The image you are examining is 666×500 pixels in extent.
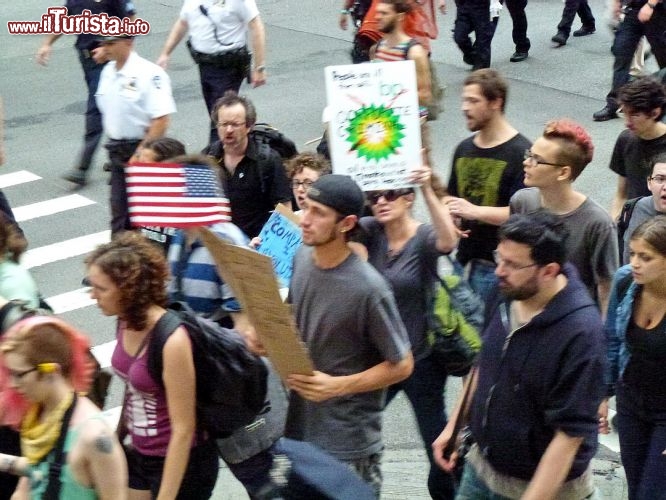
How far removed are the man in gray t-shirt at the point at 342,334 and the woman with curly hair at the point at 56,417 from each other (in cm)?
95

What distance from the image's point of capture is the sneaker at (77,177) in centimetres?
1138

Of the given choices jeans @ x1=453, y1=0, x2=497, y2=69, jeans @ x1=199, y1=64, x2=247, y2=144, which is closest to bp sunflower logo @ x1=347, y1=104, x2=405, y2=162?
jeans @ x1=199, y1=64, x2=247, y2=144

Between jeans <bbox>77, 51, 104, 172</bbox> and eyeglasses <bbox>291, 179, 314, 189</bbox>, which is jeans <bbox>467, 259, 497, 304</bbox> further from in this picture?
jeans <bbox>77, 51, 104, 172</bbox>

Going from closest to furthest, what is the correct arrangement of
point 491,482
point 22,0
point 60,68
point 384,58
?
point 491,482, point 384,58, point 60,68, point 22,0

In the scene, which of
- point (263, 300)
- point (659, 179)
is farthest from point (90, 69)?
point (263, 300)

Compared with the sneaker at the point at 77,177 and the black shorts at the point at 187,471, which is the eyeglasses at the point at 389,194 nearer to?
the black shorts at the point at 187,471

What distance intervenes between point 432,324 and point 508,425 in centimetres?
125

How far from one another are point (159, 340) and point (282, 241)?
154 cm

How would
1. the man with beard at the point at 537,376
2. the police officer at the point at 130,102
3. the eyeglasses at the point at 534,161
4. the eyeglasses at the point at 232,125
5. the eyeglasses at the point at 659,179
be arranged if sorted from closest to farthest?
the man with beard at the point at 537,376
the eyeglasses at the point at 534,161
the eyeglasses at the point at 659,179
the eyeglasses at the point at 232,125
the police officer at the point at 130,102

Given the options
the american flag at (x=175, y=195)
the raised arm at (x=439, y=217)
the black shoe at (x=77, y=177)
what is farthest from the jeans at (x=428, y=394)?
the black shoe at (x=77, y=177)

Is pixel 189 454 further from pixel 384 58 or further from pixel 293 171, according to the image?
pixel 384 58

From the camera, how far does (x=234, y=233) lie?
17.1ft

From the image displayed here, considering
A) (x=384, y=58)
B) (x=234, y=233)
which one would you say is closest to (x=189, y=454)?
(x=234, y=233)

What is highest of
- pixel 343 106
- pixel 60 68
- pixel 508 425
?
pixel 343 106
